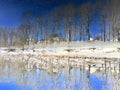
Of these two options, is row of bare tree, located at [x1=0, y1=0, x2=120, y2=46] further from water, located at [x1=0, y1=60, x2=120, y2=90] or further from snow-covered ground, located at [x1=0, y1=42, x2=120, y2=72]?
water, located at [x1=0, y1=60, x2=120, y2=90]

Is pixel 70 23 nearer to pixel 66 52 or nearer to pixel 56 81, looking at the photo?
pixel 66 52

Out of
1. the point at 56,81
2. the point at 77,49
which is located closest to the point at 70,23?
the point at 77,49

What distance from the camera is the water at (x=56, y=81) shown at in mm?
3928

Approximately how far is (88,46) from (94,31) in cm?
46

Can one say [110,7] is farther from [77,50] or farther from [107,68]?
[107,68]

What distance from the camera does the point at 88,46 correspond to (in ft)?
24.9

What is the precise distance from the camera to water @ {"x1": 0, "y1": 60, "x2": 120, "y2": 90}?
3928mm

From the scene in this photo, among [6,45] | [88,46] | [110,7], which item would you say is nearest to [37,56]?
[6,45]

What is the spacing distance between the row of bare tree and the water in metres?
2.22

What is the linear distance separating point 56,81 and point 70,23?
155 inches

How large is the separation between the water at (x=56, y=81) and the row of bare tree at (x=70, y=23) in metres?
2.22

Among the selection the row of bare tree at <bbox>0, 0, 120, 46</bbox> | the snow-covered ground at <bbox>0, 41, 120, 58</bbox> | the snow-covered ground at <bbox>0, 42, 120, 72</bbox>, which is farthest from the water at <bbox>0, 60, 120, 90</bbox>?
the row of bare tree at <bbox>0, 0, 120, 46</bbox>

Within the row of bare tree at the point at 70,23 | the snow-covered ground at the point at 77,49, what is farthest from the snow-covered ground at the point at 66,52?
the row of bare tree at the point at 70,23

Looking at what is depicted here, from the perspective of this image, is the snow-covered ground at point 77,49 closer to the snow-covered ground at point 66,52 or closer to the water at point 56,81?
the snow-covered ground at point 66,52
